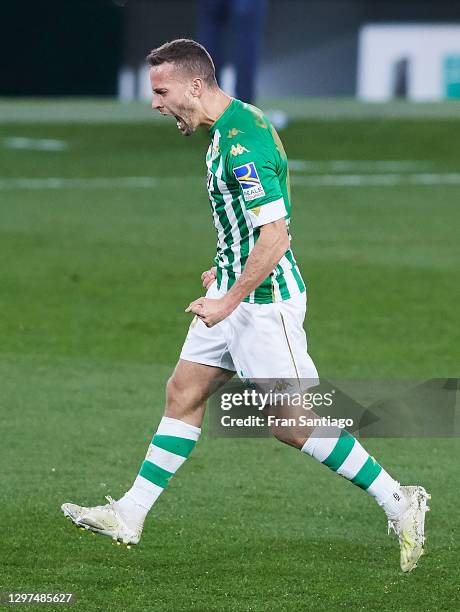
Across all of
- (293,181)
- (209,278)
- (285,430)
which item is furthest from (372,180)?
(285,430)

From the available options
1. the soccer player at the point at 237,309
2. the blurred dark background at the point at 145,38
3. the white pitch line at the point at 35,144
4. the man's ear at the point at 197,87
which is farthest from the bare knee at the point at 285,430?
the blurred dark background at the point at 145,38

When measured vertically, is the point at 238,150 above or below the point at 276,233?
above

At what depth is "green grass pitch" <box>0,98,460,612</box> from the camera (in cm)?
619

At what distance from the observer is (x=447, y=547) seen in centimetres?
656

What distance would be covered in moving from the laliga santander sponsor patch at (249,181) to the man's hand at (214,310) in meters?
0.43

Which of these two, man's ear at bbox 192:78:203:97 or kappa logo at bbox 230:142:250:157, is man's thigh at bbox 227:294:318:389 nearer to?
kappa logo at bbox 230:142:250:157

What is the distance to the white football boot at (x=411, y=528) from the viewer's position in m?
6.09

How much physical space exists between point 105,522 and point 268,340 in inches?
41.1

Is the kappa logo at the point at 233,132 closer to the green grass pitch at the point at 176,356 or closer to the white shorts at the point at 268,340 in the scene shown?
the white shorts at the point at 268,340

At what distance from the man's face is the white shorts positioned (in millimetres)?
796

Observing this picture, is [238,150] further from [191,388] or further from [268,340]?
[191,388]

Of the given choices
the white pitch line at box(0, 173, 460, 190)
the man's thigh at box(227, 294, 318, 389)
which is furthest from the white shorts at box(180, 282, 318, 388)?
the white pitch line at box(0, 173, 460, 190)

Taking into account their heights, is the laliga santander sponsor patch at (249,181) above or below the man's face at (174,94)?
below

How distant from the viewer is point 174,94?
6090 mm
